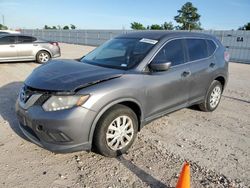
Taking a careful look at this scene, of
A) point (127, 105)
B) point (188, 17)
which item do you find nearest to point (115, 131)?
point (127, 105)

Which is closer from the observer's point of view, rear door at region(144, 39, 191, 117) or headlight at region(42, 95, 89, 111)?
headlight at region(42, 95, 89, 111)

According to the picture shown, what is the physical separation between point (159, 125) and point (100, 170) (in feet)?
5.85

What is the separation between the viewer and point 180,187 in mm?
2639

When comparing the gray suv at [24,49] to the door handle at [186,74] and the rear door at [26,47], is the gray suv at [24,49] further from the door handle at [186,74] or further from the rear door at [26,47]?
the door handle at [186,74]

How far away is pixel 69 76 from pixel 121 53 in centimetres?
124

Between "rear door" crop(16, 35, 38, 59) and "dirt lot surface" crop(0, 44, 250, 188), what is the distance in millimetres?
7070

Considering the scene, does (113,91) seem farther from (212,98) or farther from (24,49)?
(24,49)

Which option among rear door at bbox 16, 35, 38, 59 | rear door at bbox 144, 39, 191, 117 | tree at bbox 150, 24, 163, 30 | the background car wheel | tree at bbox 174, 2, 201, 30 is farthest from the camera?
tree at bbox 174, 2, 201, 30

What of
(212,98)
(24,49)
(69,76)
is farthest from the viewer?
(24,49)

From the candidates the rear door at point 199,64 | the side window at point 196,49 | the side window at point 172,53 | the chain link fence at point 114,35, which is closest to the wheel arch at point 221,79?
the rear door at point 199,64

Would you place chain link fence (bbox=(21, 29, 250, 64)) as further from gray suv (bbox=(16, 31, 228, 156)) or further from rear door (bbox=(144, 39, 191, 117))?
rear door (bbox=(144, 39, 191, 117))

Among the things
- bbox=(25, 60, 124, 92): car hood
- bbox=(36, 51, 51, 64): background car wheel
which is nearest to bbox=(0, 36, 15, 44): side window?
bbox=(36, 51, 51, 64): background car wheel

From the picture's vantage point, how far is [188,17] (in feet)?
192

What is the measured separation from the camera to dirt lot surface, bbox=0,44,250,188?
3.12 m
